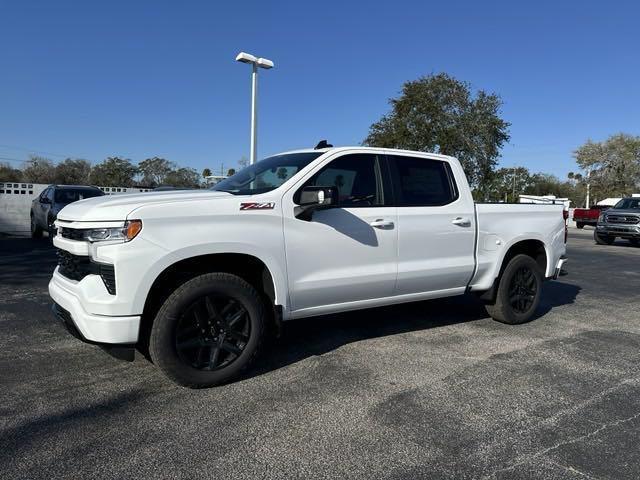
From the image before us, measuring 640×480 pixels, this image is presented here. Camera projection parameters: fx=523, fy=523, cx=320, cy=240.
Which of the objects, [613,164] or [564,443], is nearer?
[564,443]

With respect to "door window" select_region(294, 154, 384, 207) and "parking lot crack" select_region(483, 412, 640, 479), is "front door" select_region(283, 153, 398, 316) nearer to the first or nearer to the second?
"door window" select_region(294, 154, 384, 207)

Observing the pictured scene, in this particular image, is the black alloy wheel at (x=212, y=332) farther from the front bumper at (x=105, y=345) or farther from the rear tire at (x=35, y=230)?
the rear tire at (x=35, y=230)

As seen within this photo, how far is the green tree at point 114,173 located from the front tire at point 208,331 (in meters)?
79.2

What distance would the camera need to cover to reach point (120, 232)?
358 centimetres

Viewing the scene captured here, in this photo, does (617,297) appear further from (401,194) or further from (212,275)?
(212,275)

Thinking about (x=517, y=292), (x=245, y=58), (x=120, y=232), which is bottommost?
(x=517, y=292)

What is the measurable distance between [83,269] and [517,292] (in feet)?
15.2

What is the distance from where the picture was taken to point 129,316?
358 centimetres

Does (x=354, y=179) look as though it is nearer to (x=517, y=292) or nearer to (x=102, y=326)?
(x=102, y=326)

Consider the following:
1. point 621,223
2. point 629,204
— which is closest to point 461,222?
point 621,223

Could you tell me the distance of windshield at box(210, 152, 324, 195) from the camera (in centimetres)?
449

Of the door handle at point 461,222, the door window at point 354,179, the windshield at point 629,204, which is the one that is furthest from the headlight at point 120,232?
the windshield at point 629,204

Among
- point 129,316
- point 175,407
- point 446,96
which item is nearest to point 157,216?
point 129,316

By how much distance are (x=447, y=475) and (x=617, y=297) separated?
6696 mm
